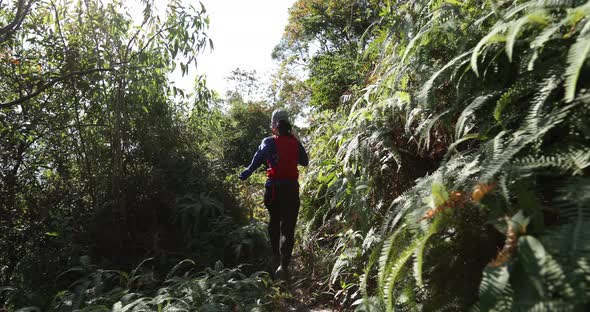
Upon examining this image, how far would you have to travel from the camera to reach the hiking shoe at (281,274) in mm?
4402

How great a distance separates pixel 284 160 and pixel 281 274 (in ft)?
3.84

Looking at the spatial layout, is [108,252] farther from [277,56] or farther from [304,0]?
[277,56]

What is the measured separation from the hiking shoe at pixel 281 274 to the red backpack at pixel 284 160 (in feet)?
3.08

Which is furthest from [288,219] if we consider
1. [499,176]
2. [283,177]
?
[499,176]

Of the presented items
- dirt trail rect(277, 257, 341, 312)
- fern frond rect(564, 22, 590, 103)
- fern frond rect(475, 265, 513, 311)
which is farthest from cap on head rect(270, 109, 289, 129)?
fern frond rect(475, 265, 513, 311)

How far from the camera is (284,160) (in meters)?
4.55

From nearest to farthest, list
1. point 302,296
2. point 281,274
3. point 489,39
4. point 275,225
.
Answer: point 489,39 → point 302,296 → point 281,274 → point 275,225

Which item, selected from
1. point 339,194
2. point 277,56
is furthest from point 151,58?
point 277,56

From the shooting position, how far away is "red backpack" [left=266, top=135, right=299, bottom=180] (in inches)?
179

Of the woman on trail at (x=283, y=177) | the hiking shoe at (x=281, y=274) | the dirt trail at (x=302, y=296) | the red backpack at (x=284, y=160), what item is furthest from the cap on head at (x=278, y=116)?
the dirt trail at (x=302, y=296)

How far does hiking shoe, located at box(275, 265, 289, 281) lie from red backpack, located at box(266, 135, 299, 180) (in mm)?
938

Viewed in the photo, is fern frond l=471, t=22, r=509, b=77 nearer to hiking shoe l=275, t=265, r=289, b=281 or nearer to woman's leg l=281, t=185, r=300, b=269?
woman's leg l=281, t=185, r=300, b=269

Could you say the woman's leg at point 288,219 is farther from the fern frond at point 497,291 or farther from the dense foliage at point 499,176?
the fern frond at point 497,291

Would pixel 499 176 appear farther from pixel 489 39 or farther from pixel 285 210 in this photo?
pixel 285 210
